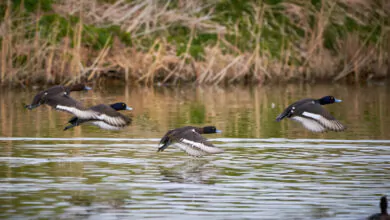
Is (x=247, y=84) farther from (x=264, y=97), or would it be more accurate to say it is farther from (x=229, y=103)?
(x=229, y=103)

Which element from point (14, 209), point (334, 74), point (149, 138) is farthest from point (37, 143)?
point (334, 74)

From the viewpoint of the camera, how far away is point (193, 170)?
1223 cm

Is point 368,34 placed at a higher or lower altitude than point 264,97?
higher

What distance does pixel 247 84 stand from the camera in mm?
29484

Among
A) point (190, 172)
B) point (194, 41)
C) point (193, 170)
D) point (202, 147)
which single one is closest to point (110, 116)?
point (202, 147)

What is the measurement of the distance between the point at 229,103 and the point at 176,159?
9935 mm

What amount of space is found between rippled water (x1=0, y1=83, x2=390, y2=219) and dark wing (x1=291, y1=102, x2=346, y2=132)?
0.40 metres

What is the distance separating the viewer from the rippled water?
952cm

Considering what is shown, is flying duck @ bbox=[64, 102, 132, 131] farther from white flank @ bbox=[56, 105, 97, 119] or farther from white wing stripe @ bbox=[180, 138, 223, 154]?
white wing stripe @ bbox=[180, 138, 223, 154]

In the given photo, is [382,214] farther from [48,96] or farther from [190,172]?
[48,96]

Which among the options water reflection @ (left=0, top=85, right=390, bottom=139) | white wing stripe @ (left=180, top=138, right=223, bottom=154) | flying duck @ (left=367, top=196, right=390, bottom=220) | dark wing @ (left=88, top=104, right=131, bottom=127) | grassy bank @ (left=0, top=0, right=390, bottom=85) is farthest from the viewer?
grassy bank @ (left=0, top=0, right=390, bottom=85)

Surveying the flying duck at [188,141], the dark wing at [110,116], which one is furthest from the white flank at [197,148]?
the dark wing at [110,116]

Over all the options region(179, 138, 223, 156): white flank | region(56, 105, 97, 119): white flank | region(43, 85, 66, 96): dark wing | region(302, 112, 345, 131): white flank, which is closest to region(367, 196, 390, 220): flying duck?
region(179, 138, 223, 156): white flank

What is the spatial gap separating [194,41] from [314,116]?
50.6 ft
